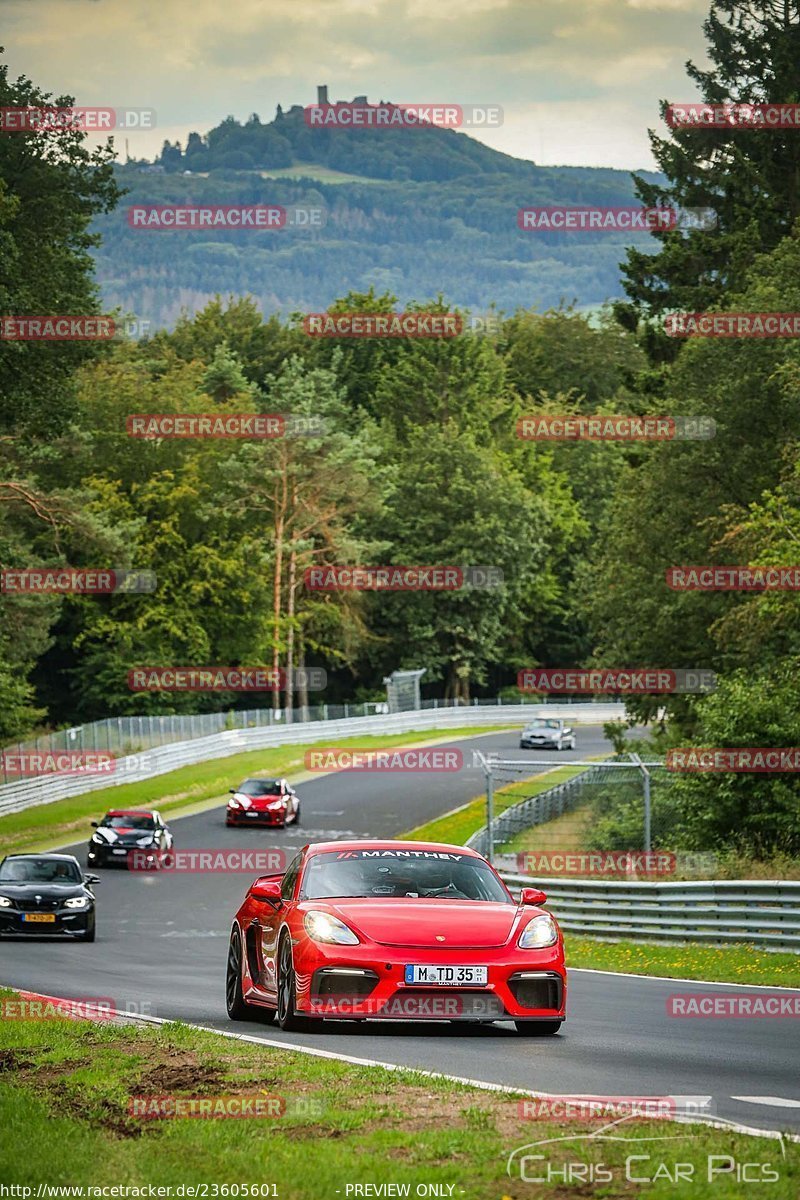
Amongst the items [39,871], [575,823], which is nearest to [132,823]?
[575,823]

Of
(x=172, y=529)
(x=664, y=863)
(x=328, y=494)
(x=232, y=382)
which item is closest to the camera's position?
(x=664, y=863)

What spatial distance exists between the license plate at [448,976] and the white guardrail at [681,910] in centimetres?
1141

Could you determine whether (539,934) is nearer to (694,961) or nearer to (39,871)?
(694,961)

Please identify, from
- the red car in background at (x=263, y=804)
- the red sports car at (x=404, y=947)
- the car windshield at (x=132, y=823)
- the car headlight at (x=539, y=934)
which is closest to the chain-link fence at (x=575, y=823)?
the car windshield at (x=132, y=823)

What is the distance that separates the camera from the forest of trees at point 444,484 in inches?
1679

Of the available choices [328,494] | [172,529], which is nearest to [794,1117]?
[172,529]

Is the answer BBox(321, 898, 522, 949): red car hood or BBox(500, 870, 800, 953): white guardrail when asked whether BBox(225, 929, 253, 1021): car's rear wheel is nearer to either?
BBox(321, 898, 522, 949): red car hood

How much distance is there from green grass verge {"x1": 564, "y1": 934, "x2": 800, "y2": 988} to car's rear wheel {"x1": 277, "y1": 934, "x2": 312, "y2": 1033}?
7.82 m

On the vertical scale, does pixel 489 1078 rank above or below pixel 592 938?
above

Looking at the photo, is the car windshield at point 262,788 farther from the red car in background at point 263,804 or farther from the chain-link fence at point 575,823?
the chain-link fence at point 575,823

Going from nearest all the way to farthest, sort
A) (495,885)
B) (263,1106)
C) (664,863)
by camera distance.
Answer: (263,1106) < (495,885) < (664,863)

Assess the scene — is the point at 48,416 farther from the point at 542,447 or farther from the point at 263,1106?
the point at 542,447

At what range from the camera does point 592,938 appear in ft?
92.4

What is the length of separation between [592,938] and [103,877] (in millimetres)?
17725
